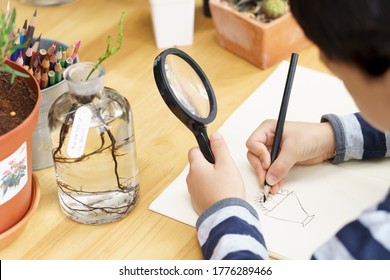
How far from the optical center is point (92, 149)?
739 mm

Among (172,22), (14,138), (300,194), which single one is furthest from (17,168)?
(172,22)

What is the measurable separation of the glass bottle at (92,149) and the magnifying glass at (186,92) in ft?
0.17

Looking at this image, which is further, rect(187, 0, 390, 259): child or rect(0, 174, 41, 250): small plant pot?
rect(0, 174, 41, 250): small plant pot

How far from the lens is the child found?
20.7 inches

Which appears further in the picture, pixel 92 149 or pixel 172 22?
pixel 172 22

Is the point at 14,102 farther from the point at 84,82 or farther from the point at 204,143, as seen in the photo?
the point at 204,143

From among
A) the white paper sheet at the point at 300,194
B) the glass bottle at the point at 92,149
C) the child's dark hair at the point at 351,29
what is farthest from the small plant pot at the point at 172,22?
the child's dark hair at the point at 351,29

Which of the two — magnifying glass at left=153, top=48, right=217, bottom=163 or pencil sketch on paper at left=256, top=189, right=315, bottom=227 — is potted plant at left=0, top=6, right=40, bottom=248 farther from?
pencil sketch on paper at left=256, top=189, right=315, bottom=227

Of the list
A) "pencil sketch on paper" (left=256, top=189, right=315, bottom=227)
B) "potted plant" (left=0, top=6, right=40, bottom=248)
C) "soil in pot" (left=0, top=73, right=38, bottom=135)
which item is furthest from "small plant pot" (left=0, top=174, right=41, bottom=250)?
"pencil sketch on paper" (left=256, top=189, right=315, bottom=227)

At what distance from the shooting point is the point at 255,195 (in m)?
0.78

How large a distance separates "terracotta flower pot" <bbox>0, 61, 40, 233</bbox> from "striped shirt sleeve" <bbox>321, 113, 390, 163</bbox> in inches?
14.1

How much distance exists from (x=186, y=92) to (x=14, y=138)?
21cm

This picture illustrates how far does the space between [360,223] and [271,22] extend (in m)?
0.44

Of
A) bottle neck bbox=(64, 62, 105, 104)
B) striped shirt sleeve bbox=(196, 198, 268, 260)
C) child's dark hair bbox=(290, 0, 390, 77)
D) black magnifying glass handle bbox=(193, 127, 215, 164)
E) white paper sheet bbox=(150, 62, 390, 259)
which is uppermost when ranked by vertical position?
child's dark hair bbox=(290, 0, 390, 77)
